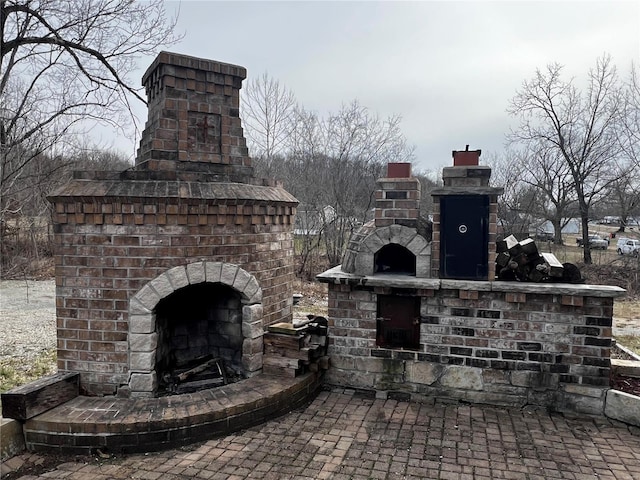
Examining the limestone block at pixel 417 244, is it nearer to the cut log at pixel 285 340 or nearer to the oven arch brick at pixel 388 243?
the oven arch brick at pixel 388 243

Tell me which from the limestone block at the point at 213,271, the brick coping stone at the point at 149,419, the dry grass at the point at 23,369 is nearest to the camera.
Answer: the brick coping stone at the point at 149,419

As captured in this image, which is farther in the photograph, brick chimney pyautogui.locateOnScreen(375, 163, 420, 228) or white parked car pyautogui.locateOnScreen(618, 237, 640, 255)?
white parked car pyautogui.locateOnScreen(618, 237, 640, 255)

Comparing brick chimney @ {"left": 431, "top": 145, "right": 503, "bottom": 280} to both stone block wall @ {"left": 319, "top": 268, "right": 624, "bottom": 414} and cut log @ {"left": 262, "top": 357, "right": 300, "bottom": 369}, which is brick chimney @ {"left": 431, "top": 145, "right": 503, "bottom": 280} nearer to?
stone block wall @ {"left": 319, "top": 268, "right": 624, "bottom": 414}

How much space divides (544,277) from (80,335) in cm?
544

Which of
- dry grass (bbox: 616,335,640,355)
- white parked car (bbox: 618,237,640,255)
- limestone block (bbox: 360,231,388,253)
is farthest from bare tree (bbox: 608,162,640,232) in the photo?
limestone block (bbox: 360,231,388,253)

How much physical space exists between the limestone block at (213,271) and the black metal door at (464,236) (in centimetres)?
272

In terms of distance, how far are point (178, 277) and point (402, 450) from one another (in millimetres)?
2976

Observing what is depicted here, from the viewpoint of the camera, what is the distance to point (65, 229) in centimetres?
482

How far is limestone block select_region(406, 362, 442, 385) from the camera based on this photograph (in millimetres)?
5316

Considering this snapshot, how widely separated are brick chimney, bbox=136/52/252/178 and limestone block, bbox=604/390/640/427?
5.06 metres

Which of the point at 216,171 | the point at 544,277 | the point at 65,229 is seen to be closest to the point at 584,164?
the point at 544,277

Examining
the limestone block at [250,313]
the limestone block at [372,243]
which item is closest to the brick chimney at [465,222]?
the limestone block at [372,243]

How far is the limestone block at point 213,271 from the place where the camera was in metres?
5.00

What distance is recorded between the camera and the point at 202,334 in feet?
20.0
